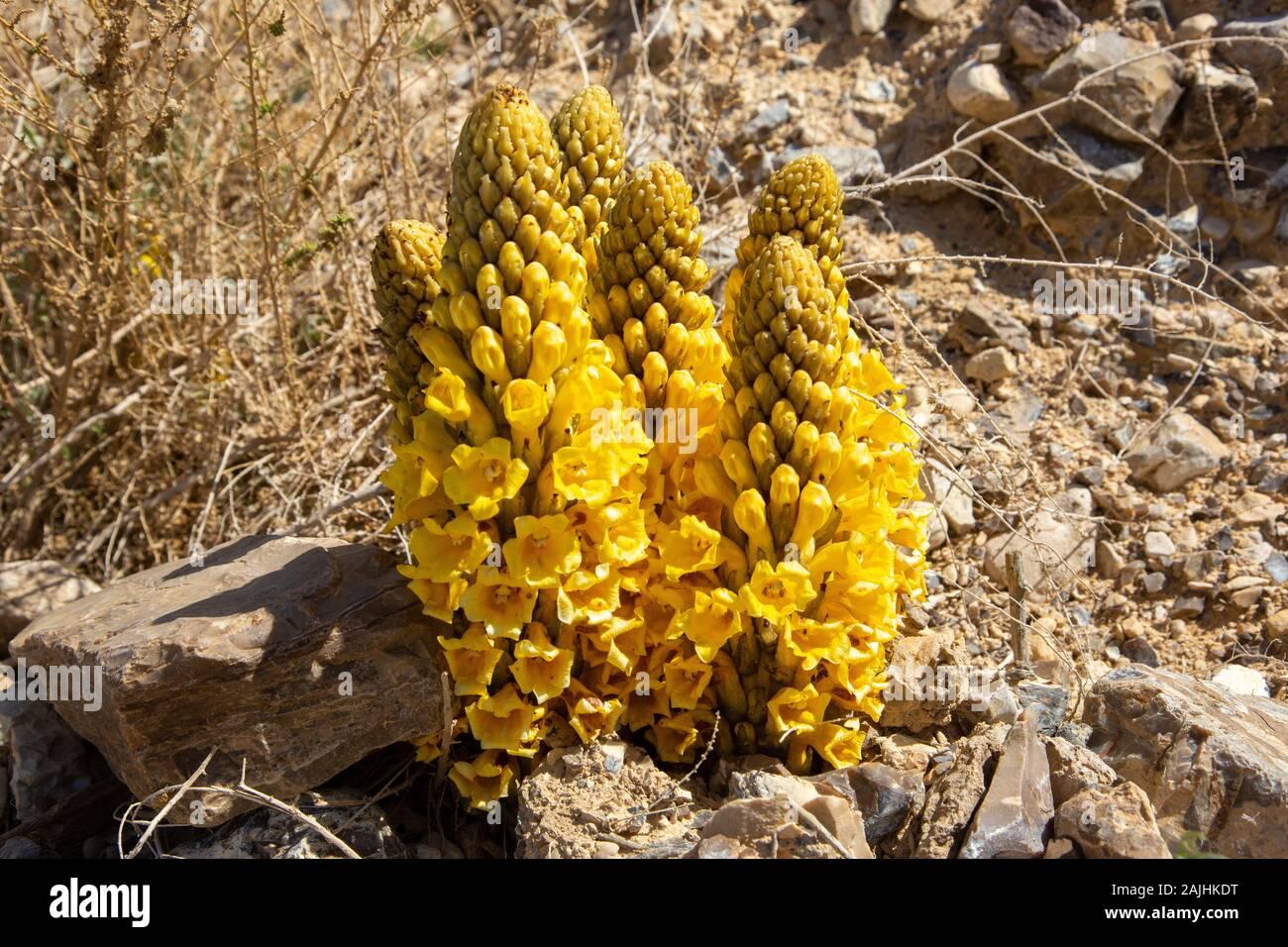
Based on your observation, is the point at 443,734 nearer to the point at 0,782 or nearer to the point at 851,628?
the point at 851,628

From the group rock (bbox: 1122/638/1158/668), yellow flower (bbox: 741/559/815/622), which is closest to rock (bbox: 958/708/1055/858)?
yellow flower (bbox: 741/559/815/622)

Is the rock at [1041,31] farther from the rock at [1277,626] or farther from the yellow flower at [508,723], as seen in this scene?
the yellow flower at [508,723]

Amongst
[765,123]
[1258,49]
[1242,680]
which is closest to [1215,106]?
[1258,49]

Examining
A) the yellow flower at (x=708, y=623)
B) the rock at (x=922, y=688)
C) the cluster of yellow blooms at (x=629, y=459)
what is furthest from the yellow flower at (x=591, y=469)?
the rock at (x=922, y=688)

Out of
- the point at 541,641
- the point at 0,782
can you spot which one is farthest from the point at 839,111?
the point at 0,782
